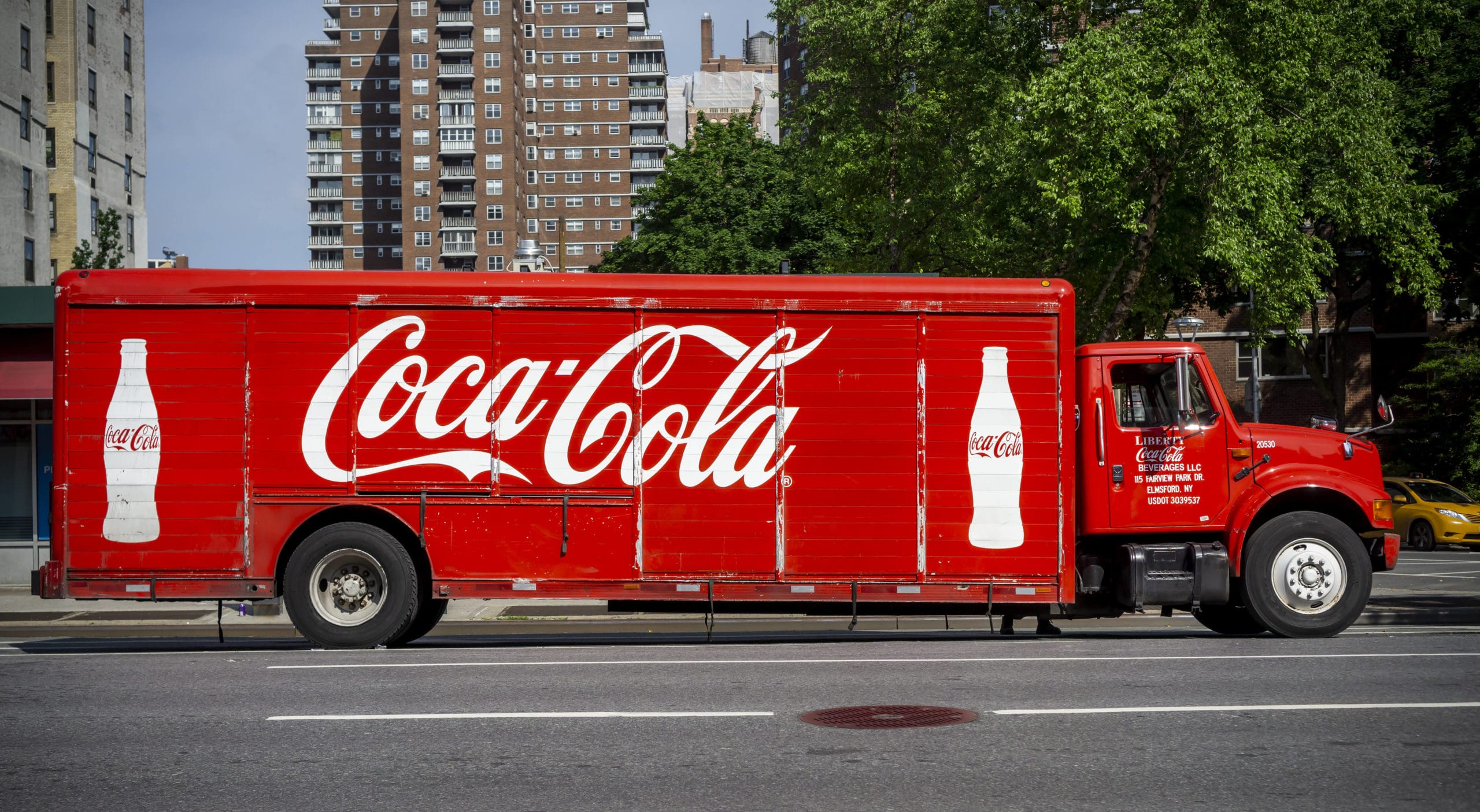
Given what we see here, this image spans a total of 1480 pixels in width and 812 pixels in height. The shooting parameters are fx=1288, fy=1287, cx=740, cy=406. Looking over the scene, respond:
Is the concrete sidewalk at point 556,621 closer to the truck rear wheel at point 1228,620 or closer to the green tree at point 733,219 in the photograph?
the truck rear wheel at point 1228,620

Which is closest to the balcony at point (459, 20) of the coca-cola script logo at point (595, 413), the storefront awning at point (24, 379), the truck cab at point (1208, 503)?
the storefront awning at point (24, 379)

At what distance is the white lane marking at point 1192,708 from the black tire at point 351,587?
610 cm

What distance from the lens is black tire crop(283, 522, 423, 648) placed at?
1197 centimetres

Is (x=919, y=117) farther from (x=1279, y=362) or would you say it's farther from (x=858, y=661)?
(x=1279, y=362)

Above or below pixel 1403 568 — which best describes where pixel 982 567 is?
above

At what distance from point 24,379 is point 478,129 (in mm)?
111635

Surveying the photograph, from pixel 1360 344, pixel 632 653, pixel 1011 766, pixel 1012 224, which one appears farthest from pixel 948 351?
pixel 1360 344

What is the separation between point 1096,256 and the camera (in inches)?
1063

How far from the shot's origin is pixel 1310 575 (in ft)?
40.1

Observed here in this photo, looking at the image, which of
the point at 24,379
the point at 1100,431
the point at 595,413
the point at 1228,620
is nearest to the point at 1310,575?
the point at 1228,620

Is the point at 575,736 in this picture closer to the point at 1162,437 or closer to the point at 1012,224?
the point at 1162,437

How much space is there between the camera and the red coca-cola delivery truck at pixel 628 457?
12.1 metres

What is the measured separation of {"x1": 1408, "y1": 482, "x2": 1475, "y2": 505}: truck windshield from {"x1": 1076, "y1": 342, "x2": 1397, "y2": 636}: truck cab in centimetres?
2398

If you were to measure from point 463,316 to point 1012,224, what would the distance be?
1896cm
